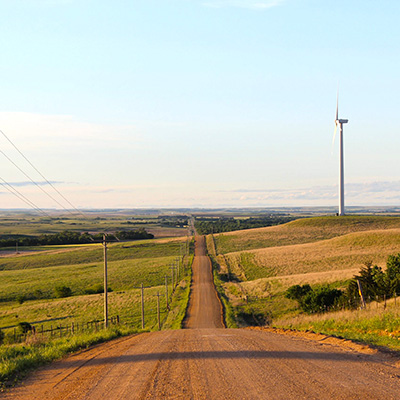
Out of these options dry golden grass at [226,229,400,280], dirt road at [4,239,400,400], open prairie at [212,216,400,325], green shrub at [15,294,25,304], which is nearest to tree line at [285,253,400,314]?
open prairie at [212,216,400,325]

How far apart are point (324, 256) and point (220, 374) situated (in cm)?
9054

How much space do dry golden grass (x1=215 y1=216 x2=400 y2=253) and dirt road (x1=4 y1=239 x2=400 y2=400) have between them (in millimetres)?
116771

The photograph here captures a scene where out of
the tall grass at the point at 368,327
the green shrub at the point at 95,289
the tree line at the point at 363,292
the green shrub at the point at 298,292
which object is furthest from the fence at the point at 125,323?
the tall grass at the point at 368,327

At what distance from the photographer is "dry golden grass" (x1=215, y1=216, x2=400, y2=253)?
141 m

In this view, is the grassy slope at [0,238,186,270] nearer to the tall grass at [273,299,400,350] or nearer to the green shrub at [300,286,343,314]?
the green shrub at [300,286,343,314]

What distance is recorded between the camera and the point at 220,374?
40.8 ft

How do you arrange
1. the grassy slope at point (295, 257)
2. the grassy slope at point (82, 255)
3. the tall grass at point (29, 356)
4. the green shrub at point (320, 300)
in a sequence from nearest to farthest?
the tall grass at point (29, 356) < the green shrub at point (320, 300) < the grassy slope at point (295, 257) < the grassy slope at point (82, 255)

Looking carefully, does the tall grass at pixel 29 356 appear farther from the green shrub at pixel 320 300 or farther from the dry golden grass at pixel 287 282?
the dry golden grass at pixel 287 282

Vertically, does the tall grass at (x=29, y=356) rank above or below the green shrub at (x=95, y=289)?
above

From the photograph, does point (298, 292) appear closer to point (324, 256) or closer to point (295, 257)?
point (324, 256)

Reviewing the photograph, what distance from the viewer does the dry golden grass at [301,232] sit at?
141m

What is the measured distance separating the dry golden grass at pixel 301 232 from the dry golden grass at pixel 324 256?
2078 cm

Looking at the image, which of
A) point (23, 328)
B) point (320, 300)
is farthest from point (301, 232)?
point (23, 328)

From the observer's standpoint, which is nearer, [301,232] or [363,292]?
[363,292]
